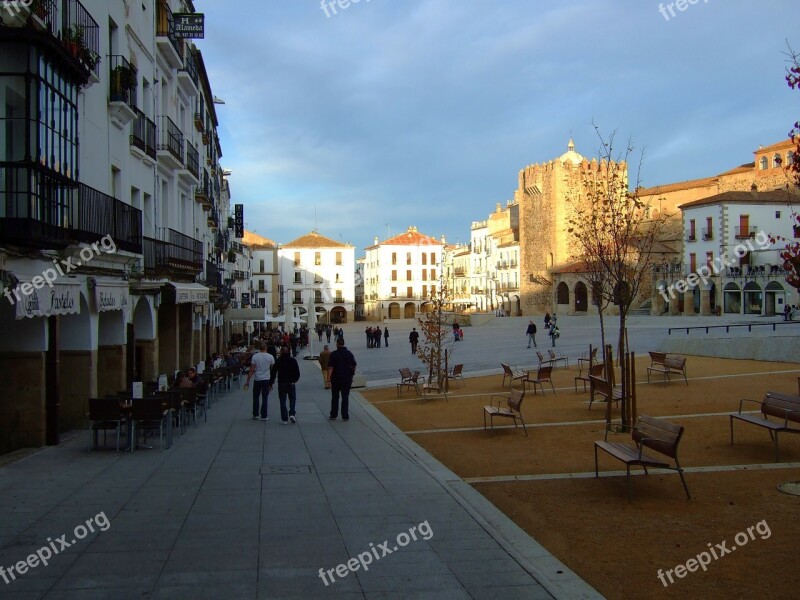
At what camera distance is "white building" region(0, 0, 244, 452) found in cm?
943

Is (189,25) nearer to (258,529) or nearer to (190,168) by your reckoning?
(190,168)

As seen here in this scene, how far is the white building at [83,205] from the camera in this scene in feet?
30.9

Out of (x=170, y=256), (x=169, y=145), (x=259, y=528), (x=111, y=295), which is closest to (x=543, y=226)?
(x=169, y=145)

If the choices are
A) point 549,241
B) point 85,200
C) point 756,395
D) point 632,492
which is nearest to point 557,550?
point 632,492

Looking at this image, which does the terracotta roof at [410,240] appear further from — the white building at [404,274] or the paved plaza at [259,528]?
the paved plaza at [259,528]

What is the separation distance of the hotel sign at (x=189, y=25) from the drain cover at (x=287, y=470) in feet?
54.7

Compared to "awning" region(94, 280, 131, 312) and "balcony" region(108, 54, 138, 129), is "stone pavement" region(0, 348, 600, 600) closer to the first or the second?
"awning" region(94, 280, 131, 312)

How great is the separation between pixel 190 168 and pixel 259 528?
1944 cm

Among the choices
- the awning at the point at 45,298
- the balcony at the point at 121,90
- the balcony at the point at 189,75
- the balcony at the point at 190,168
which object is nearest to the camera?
the awning at the point at 45,298

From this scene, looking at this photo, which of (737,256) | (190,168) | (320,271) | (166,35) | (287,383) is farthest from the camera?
(320,271)

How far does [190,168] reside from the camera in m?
23.8

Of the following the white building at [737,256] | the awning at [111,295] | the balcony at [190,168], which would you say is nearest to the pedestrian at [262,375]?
the awning at [111,295]

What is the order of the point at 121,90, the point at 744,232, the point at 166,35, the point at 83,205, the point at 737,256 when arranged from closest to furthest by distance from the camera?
the point at 83,205, the point at 121,90, the point at 166,35, the point at 737,256, the point at 744,232

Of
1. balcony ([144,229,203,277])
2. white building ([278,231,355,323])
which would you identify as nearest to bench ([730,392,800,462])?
balcony ([144,229,203,277])
